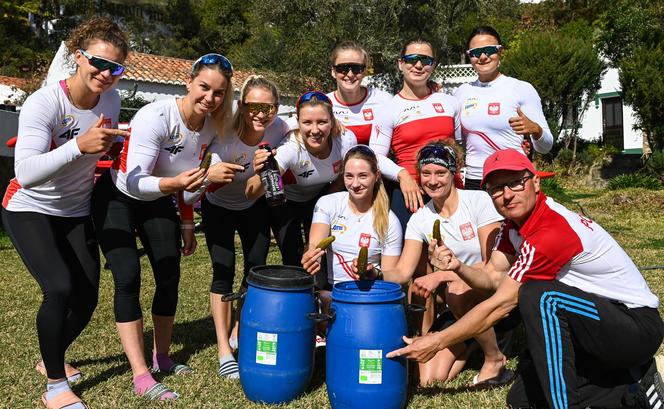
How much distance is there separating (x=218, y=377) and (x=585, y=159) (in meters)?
18.8

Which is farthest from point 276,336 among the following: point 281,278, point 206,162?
point 206,162

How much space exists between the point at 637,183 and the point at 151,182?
580 inches

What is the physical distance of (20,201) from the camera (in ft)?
12.1

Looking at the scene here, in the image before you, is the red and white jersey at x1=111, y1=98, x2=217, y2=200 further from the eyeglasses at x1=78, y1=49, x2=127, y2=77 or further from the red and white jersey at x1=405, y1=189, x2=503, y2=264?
the red and white jersey at x1=405, y1=189, x2=503, y2=264

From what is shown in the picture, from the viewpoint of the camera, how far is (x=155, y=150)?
379cm

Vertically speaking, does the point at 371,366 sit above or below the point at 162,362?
above

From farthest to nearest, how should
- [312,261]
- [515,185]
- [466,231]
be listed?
[466,231] → [312,261] → [515,185]

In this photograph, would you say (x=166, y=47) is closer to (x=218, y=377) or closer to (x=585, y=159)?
(x=585, y=159)

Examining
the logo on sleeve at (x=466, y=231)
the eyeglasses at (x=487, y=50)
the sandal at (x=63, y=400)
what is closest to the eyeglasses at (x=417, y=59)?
the eyeglasses at (x=487, y=50)

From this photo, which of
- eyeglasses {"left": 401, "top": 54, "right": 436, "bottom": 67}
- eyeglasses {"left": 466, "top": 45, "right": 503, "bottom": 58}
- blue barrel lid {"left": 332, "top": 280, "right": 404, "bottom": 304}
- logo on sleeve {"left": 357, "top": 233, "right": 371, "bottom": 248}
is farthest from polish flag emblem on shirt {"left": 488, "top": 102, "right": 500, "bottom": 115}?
blue barrel lid {"left": 332, "top": 280, "right": 404, "bottom": 304}

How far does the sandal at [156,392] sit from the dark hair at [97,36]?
199 centimetres

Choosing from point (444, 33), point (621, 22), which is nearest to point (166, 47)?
point (444, 33)

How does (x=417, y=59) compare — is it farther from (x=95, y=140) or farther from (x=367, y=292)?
(x=95, y=140)

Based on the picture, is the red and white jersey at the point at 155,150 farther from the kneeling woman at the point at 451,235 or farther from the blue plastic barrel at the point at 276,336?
the kneeling woman at the point at 451,235
